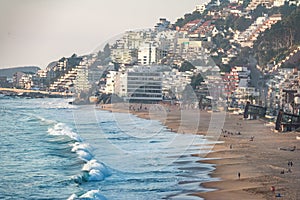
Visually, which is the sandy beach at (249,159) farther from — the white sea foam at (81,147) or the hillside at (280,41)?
the hillside at (280,41)

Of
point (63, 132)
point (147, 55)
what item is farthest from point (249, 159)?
point (147, 55)

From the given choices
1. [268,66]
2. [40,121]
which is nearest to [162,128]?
[40,121]

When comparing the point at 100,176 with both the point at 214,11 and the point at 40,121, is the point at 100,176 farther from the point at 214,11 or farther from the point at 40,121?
the point at 214,11

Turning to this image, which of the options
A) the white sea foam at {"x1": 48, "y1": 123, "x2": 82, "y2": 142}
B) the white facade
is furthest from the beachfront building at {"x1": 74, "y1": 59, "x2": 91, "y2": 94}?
the white sea foam at {"x1": 48, "y1": 123, "x2": 82, "y2": 142}

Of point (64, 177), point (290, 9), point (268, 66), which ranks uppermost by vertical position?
point (290, 9)

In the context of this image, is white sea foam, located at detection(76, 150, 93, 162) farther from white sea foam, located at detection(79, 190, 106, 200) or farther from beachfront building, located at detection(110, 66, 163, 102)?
beachfront building, located at detection(110, 66, 163, 102)

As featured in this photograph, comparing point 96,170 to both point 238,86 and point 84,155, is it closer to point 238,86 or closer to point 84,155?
point 84,155
